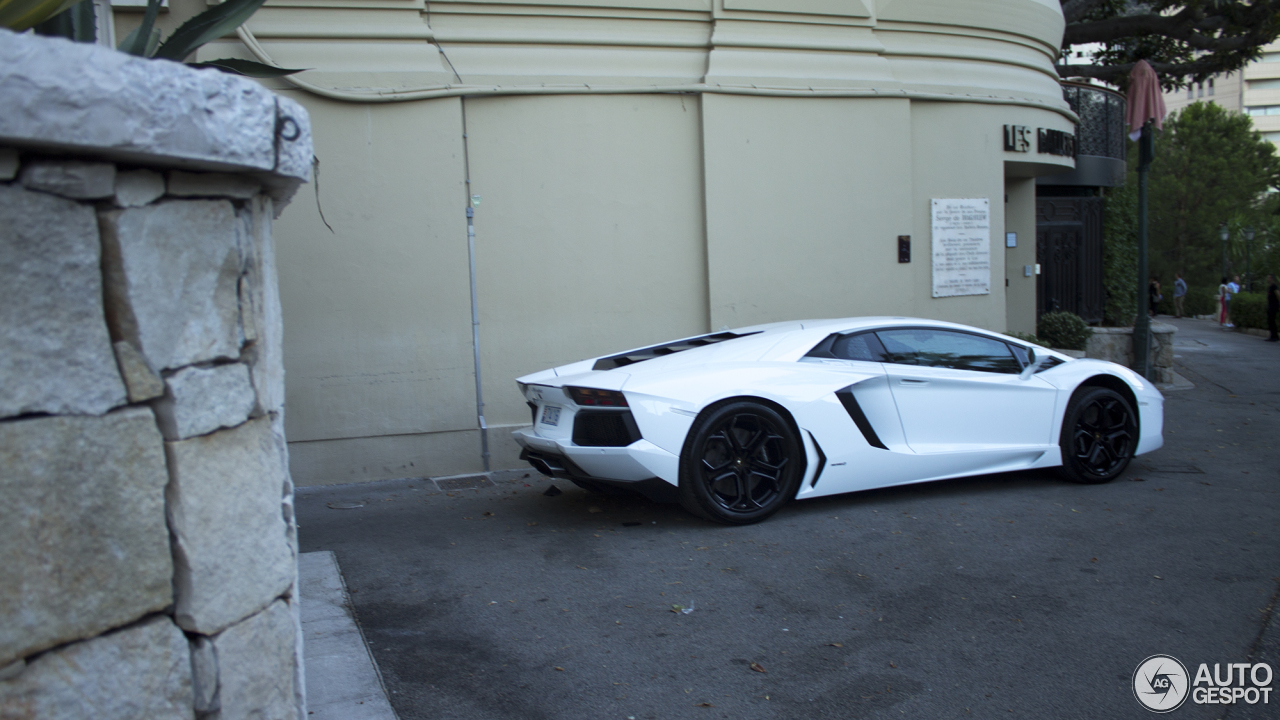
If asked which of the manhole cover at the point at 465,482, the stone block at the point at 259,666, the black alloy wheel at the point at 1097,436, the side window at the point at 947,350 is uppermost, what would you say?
the side window at the point at 947,350

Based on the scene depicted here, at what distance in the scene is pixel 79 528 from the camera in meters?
1.87

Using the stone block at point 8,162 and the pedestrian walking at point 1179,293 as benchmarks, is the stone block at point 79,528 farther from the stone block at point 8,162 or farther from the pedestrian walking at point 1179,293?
the pedestrian walking at point 1179,293

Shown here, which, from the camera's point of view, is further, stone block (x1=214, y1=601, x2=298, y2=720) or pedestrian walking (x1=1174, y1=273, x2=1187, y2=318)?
pedestrian walking (x1=1174, y1=273, x2=1187, y2=318)

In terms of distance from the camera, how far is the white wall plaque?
997 centimetres

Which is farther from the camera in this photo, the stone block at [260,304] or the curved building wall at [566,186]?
the curved building wall at [566,186]

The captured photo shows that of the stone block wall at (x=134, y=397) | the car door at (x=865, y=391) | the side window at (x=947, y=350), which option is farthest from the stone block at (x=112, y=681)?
the side window at (x=947, y=350)

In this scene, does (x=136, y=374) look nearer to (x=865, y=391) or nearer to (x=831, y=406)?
(x=831, y=406)

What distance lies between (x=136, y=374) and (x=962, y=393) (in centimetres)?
544

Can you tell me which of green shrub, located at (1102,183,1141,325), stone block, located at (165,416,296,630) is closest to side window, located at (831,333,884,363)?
stone block, located at (165,416,296,630)

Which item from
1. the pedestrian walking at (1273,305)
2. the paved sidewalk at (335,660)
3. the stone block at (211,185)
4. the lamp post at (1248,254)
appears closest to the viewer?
the stone block at (211,185)

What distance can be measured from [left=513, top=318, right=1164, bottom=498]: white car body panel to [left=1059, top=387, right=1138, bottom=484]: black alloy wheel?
0.31ft

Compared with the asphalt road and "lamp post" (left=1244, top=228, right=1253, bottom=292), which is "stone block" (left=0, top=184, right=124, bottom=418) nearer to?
the asphalt road

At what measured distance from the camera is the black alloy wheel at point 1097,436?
6629 millimetres

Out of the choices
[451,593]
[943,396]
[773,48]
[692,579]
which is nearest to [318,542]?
[451,593]
